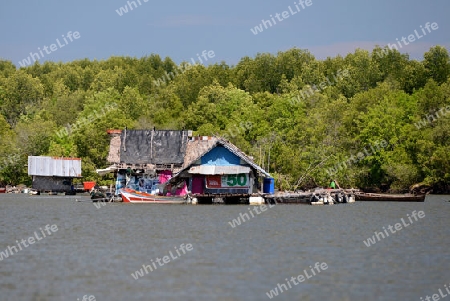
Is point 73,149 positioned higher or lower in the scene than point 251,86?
lower

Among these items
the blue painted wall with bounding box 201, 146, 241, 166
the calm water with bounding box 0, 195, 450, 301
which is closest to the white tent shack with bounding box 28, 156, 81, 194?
the blue painted wall with bounding box 201, 146, 241, 166

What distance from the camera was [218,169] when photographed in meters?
76.1

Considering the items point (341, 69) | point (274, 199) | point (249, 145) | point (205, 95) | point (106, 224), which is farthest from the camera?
point (341, 69)

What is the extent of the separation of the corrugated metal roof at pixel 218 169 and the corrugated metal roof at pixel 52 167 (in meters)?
36.0

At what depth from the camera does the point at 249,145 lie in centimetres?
10606

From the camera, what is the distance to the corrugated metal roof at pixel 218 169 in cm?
7569

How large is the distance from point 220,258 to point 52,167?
75867 mm

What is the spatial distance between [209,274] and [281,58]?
136 m

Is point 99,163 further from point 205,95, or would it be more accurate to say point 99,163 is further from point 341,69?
point 341,69

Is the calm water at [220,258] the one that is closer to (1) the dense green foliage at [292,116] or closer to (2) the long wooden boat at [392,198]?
(2) the long wooden boat at [392,198]

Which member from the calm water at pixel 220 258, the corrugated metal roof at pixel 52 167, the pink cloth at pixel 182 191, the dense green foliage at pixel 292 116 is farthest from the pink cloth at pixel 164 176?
the corrugated metal roof at pixel 52 167

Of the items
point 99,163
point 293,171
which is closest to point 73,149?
point 99,163

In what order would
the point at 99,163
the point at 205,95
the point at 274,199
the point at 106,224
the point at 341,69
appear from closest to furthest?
1. the point at 106,224
2. the point at 274,199
3. the point at 99,163
4. the point at 205,95
5. the point at 341,69

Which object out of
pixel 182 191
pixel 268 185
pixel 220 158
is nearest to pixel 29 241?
pixel 220 158
